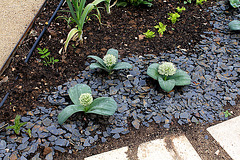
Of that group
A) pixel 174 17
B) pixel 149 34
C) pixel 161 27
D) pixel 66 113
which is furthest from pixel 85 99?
pixel 174 17

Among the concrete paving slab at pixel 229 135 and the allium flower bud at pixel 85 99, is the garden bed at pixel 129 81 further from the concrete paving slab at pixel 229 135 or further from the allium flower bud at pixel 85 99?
the allium flower bud at pixel 85 99

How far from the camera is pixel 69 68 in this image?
234 cm

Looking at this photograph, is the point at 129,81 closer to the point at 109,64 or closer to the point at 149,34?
the point at 109,64

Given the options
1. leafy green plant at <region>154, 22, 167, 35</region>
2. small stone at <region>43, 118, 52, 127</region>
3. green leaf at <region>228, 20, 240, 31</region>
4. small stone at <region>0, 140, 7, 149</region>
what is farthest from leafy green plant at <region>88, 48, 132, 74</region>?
green leaf at <region>228, 20, 240, 31</region>

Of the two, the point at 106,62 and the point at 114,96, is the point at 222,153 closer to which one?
the point at 114,96

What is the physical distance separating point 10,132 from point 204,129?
1650 mm

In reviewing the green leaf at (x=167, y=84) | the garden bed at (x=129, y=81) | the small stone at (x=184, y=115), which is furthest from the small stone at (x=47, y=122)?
the small stone at (x=184, y=115)

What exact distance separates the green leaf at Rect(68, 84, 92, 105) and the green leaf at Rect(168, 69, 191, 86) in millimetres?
834

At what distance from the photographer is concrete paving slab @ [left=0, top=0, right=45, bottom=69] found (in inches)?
102

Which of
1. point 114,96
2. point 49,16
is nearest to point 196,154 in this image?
point 114,96

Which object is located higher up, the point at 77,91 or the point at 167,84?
the point at 77,91

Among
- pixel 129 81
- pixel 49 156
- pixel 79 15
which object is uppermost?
pixel 79 15

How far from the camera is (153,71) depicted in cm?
219

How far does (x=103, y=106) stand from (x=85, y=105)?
6.0 inches
